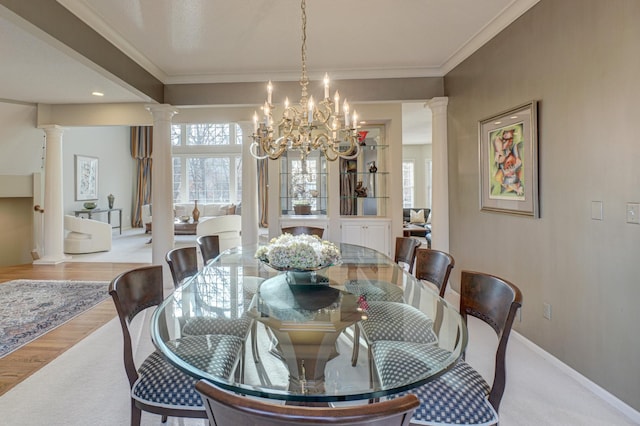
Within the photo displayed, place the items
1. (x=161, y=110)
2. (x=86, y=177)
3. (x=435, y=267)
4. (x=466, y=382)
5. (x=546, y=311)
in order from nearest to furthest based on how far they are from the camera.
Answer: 1. (x=466, y=382)
2. (x=435, y=267)
3. (x=546, y=311)
4. (x=161, y=110)
5. (x=86, y=177)

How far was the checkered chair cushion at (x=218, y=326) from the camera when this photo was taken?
1.50 metres

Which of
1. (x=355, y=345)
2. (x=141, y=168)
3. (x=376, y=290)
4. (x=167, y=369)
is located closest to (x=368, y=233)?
(x=376, y=290)

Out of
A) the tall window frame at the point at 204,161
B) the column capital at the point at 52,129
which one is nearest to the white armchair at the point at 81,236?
the column capital at the point at 52,129

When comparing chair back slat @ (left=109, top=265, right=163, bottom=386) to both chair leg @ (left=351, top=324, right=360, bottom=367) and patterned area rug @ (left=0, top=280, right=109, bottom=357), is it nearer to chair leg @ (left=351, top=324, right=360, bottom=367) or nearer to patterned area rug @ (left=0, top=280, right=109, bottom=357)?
chair leg @ (left=351, top=324, right=360, bottom=367)

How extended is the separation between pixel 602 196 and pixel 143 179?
435 inches

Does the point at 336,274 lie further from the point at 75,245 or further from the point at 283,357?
the point at 75,245

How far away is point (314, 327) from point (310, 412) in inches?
30.3

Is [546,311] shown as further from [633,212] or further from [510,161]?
[510,161]

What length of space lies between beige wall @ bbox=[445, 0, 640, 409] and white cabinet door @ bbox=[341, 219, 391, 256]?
6.15ft

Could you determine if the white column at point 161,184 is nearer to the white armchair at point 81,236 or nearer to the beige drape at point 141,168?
the white armchair at point 81,236

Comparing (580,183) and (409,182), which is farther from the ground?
(409,182)

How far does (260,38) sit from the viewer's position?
292 cm

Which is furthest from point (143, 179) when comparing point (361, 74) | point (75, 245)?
point (361, 74)

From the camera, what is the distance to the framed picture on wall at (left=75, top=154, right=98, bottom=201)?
787cm
